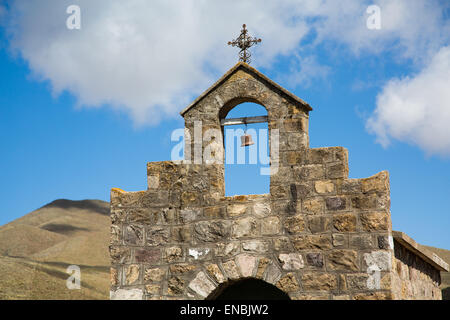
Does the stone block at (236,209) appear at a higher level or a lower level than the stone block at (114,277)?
higher

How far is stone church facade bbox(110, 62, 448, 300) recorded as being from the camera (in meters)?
7.35

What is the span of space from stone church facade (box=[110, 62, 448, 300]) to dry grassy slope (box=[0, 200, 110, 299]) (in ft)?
55.9

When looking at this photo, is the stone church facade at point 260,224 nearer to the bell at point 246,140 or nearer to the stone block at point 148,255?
the stone block at point 148,255

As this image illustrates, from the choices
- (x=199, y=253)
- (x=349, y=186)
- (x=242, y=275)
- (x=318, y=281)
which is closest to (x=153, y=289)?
(x=199, y=253)

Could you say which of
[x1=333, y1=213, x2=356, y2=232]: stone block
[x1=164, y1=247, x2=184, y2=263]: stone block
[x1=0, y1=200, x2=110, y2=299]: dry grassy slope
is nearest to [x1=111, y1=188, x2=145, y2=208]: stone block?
[x1=164, y1=247, x2=184, y2=263]: stone block

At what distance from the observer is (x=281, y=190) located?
779cm

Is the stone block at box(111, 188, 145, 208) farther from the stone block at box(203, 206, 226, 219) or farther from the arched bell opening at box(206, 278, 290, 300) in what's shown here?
the arched bell opening at box(206, 278, 290, 300)

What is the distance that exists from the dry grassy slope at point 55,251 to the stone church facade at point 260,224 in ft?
55.9

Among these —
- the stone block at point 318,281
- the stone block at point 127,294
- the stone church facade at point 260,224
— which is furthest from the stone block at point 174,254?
the stone block at point 318,281

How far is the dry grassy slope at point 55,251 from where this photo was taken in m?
25.1

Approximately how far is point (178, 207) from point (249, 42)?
105 inches

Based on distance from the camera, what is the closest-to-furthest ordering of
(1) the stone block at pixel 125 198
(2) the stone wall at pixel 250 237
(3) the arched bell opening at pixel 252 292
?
(2) the stone wall at pixel 250 237
(1) the stone block at pixel 125 198
(3) the arched bell opening at pixel 252 292

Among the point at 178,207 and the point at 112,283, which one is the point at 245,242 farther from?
the point at 112,283
